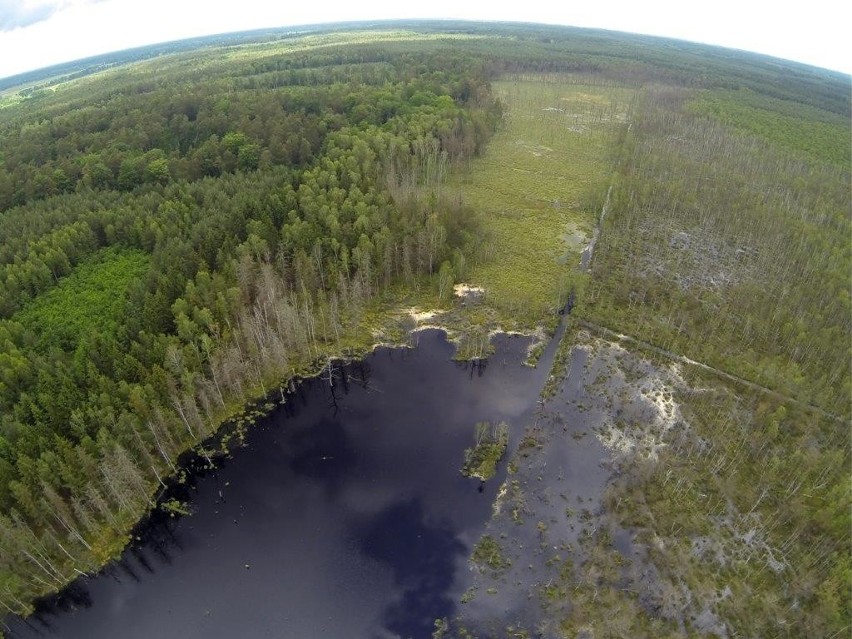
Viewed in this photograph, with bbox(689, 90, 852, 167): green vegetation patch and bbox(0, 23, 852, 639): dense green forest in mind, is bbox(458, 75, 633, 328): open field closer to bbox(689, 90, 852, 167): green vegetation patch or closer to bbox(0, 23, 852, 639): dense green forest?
bbox(0, 23, 852, 639): dense green forest

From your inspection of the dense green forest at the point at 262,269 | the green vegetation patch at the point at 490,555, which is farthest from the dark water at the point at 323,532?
the dense green forest at the point at 262,269

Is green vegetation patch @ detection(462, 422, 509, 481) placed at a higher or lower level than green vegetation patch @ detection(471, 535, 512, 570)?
higher

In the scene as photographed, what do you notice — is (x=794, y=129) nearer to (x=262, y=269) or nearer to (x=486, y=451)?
(x=486, y=451)

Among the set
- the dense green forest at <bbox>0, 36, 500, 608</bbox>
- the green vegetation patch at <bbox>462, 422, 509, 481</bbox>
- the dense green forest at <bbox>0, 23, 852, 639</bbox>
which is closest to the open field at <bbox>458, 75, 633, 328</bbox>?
the dense green forest at <bbox>0, 23, 852, 639</bbox>

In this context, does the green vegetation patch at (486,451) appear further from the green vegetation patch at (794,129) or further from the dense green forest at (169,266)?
the green vegetation patch at (794,129)

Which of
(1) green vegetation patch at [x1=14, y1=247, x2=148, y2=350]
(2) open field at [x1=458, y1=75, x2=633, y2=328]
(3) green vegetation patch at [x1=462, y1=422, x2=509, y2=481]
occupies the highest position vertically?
(1) green vegetation patch at [x1=14, y1=247, x2=148, y2=350]

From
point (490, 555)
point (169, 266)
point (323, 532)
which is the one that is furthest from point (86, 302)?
point (490, 555)

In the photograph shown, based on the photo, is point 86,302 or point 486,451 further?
point 86,302

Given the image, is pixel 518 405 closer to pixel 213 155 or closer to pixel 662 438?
pixel 662 438

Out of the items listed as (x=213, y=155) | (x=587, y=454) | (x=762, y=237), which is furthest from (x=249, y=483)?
(x=762, y=237)
